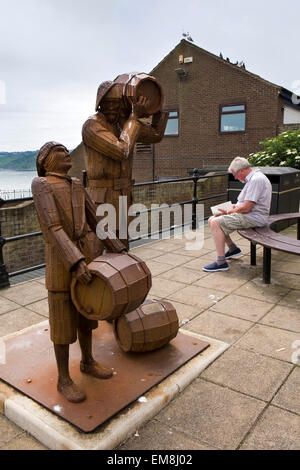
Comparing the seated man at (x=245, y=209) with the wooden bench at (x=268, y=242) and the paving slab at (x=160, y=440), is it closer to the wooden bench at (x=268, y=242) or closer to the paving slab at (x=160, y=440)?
the wooden bench at (x=268, y=242)

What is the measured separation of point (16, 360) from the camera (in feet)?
9.48

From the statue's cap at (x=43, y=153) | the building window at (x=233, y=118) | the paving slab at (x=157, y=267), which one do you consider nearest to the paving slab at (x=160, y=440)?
the statue's cap at (x=43, y=153)

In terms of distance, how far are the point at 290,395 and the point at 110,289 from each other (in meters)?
1.40

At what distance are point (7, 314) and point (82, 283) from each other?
1.97 meters

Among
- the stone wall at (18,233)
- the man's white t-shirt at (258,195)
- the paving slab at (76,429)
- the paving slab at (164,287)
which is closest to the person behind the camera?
the paving slab at (76,429)

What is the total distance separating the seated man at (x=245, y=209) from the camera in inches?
196

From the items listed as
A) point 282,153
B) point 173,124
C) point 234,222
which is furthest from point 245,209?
point 173,124

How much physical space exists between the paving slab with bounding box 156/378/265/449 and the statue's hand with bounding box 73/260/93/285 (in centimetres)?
94

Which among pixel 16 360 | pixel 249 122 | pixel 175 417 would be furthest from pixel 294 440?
pixel 249 122

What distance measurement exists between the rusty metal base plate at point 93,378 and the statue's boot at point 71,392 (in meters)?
0.03

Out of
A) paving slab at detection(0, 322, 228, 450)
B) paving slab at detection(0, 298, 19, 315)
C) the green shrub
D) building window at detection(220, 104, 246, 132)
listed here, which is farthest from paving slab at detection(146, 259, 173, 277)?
building window at detection(220, 104, 246, 132)

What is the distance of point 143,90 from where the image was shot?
10.3 ft
